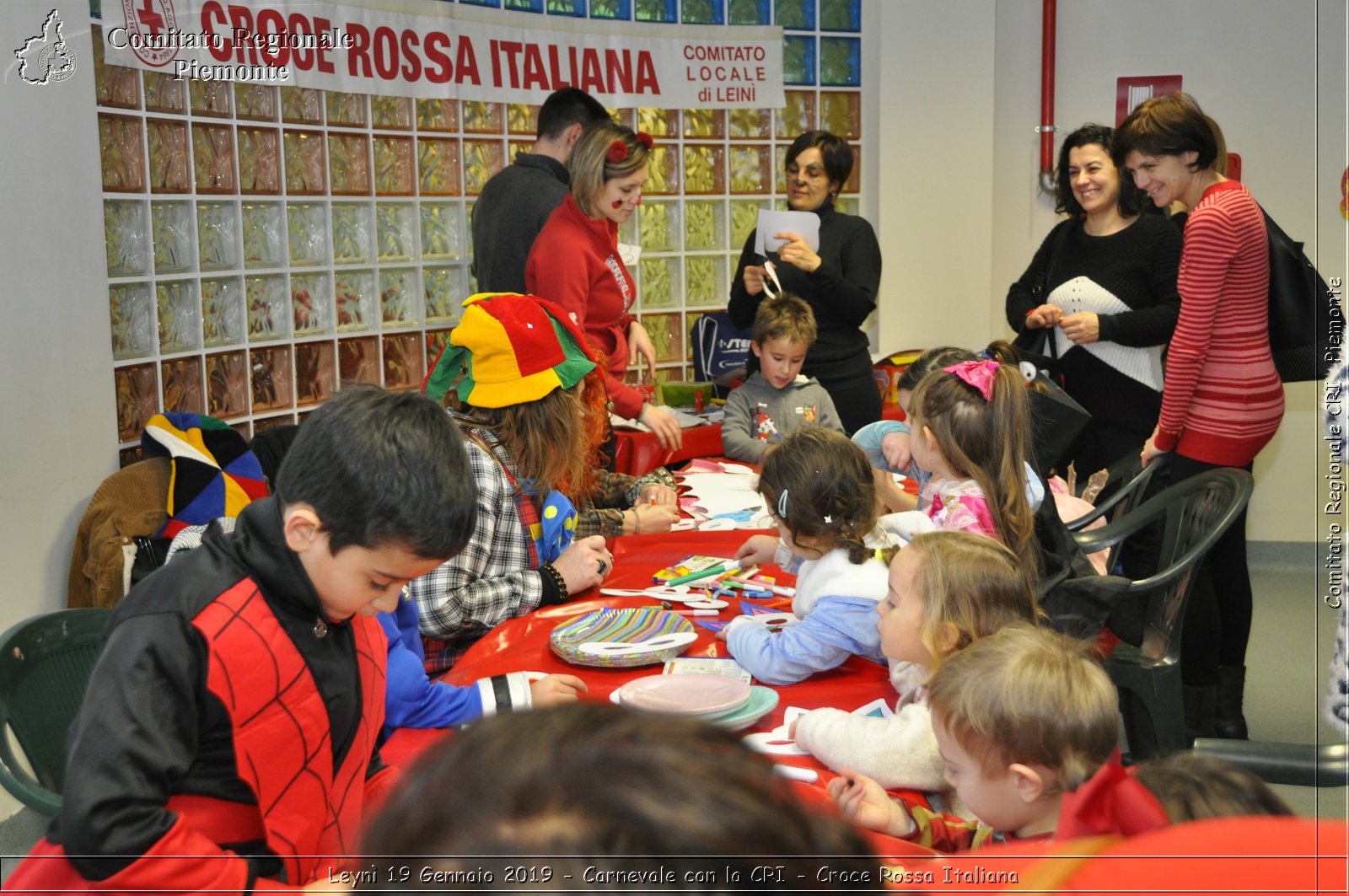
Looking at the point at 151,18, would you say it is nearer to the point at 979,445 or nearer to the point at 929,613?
the point at 979,445

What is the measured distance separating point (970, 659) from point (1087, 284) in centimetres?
280

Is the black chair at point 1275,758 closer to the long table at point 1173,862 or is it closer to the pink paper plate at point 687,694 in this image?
the long table at point 1173,862

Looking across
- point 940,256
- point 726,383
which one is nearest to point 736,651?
point 726,383

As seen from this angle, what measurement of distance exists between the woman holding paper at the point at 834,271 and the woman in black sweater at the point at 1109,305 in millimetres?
767

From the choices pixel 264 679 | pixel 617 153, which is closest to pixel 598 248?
pixel 617 153

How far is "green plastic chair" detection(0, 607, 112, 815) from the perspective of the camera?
1.91m

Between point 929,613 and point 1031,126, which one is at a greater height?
point 1031,126

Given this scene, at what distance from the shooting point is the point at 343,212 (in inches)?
186

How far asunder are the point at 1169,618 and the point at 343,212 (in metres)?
3.50

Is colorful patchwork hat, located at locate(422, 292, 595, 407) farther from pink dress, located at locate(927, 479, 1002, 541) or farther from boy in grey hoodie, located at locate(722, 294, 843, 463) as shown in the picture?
boy in grey hoodie, located at locate(722, 294, 843, 463)

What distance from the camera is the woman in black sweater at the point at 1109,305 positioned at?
3.81 metres

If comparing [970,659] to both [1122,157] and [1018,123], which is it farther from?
[1018,123]

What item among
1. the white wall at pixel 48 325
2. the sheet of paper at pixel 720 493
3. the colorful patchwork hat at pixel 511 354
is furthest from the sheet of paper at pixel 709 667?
the white wall at pixel 48 325

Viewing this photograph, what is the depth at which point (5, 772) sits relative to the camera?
5.89ft
